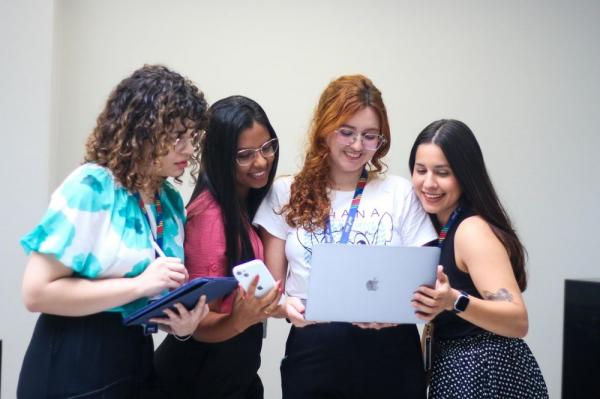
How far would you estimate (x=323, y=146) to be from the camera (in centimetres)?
219

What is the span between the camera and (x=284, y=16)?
3531 mm

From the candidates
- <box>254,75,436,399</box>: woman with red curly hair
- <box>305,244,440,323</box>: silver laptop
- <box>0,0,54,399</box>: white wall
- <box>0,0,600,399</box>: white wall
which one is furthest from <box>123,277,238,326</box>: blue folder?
<box>0,0,600,399</box>: white wall

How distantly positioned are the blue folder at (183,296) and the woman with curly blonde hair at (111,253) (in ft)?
0.14

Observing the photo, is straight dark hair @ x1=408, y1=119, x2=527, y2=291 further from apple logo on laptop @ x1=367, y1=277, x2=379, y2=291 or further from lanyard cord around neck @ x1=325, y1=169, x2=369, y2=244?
apple logo on laptop @ x1=367, y1=277, x2=379, y2=291

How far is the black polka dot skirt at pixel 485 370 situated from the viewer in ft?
6.25

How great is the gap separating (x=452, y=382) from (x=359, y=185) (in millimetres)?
678

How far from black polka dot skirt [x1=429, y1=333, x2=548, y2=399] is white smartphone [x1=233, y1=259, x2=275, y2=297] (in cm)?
60

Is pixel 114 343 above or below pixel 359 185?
below

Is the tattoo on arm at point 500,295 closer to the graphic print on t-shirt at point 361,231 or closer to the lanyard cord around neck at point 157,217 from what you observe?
the graphic print on t-shirt at point 361,231

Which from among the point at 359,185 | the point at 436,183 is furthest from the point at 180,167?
the point at 436,183

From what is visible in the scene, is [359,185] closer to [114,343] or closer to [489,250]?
[489,250]

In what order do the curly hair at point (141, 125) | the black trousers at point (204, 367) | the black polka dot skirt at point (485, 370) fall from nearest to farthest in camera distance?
the curly hair at point (141, 125) → the black polka dot skirt at point (485, 370) → the black trousers at point (204, 367)

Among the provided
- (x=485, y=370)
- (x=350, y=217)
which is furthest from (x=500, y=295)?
(x=350, y=217)

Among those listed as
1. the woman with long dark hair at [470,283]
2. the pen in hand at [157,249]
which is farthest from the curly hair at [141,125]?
the woman with long dark hair at [470,283]
